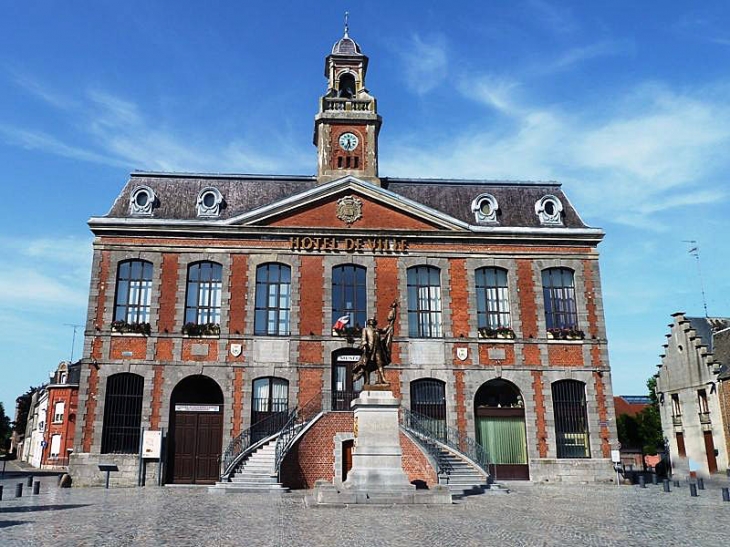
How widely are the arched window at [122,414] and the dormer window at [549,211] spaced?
65.2 feet

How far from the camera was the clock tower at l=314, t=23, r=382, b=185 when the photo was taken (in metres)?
33.5

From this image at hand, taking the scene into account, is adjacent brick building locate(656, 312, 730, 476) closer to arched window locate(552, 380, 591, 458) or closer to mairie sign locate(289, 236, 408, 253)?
arched window locate(552, 380, 591, 458)

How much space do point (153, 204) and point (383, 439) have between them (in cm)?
1785

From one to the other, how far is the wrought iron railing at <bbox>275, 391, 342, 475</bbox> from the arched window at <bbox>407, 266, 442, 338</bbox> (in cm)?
491

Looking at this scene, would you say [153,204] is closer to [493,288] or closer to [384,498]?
[493,288]

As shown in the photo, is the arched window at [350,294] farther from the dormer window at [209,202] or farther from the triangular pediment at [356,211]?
the dormer window at [209,202]

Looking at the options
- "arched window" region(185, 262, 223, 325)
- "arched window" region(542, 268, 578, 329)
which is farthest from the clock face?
"arched window" region(542, 268, 578, 329)

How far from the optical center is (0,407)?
77750mm

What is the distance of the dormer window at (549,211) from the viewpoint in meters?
32.8

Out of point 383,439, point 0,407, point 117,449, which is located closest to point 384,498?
point 383,439

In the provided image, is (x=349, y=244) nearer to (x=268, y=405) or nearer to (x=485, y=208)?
(x=485, y=208)

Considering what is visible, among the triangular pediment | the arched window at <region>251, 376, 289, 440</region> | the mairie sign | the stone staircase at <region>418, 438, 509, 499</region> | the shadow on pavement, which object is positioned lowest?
the shadow on pavement

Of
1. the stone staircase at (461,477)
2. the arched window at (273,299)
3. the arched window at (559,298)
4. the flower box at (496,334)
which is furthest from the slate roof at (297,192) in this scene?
the stone staircase at (461,477)

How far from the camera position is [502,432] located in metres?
29.8
